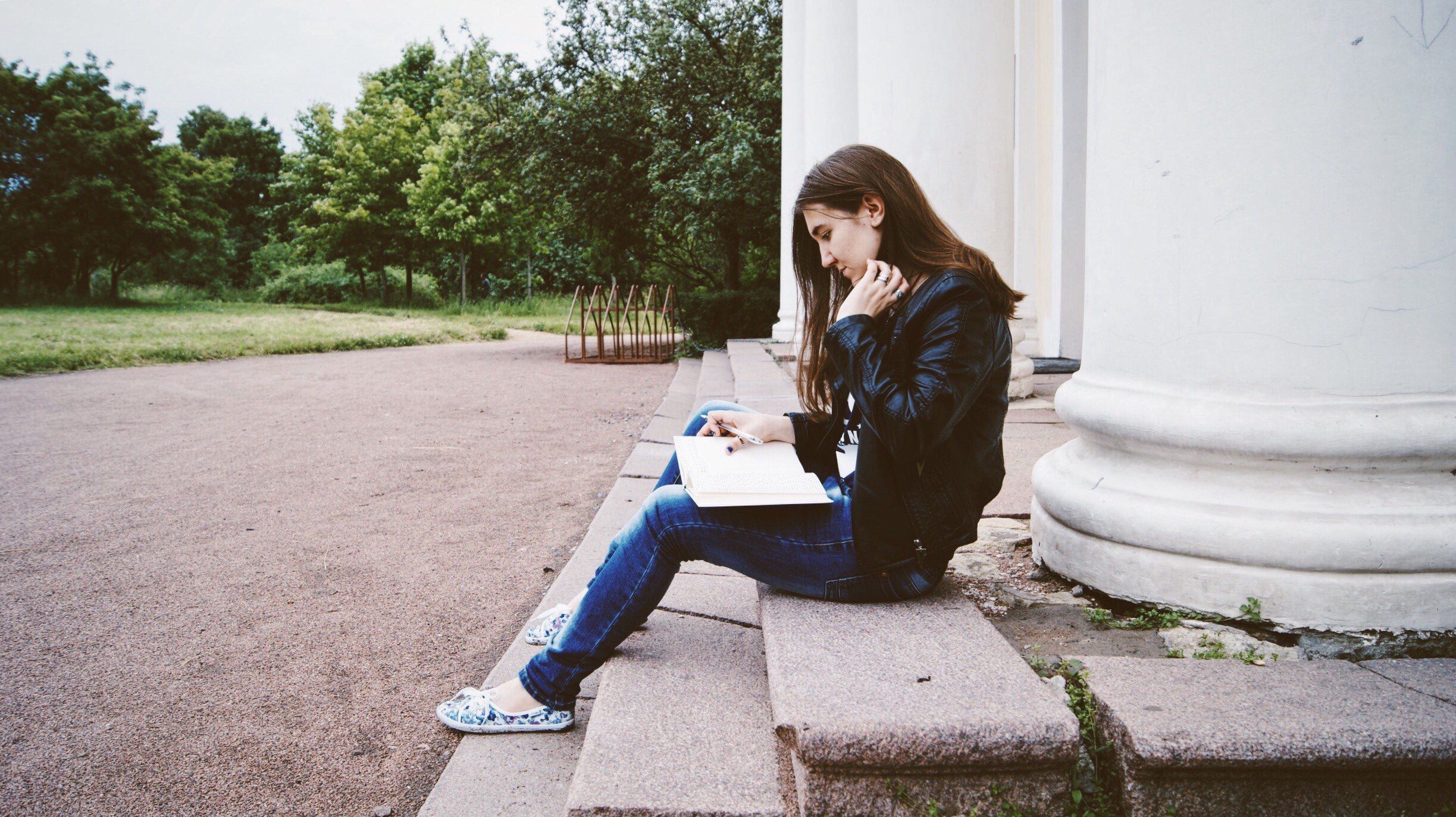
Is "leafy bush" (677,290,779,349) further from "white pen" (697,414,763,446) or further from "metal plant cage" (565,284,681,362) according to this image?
"white pen" (697,414,763,446)

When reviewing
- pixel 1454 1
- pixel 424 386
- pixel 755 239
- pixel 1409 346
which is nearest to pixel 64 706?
pixel 1409 346

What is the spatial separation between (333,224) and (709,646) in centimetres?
2996

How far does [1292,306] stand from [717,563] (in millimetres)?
1359

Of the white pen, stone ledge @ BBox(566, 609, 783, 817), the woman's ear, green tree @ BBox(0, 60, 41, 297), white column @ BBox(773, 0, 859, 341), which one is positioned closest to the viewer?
stone ledge @ BBox(566, 609, 783, 817)

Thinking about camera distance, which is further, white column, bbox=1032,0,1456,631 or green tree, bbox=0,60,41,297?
green tree, bbox=0,60,41,297

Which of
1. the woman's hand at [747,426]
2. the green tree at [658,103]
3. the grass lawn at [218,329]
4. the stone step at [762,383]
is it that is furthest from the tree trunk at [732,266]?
the woman's hand at [747,426]

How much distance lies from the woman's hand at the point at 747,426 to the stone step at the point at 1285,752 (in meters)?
1.06

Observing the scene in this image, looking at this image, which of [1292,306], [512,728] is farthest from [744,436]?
[1292,306]

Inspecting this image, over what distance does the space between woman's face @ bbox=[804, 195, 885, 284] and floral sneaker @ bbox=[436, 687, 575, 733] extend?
1.25 metres

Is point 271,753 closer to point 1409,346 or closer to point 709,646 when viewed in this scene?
point 709,646

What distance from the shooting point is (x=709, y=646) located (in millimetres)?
2391

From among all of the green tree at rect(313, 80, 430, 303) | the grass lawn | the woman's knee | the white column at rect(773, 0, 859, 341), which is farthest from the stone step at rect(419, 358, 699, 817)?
the green tree at rect(313, 80, 430, 303)

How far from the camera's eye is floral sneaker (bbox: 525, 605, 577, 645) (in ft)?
8.89

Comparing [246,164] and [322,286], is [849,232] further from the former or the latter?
[246,164]
